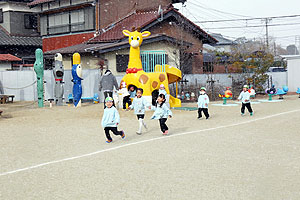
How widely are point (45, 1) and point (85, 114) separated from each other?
55.8 feet

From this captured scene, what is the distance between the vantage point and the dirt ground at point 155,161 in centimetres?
545

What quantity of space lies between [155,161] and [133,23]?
67.8ft

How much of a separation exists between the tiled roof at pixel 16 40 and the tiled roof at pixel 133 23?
8.78m

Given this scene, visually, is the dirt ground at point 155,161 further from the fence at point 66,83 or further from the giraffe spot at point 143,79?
the fence at point 66,83

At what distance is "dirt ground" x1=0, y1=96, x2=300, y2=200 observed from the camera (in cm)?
545

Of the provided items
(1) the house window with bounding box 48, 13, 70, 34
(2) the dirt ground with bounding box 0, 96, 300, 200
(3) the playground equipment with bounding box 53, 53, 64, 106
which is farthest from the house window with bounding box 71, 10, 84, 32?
(2) the dirt ground with bounding box 0, 96, 300, 200

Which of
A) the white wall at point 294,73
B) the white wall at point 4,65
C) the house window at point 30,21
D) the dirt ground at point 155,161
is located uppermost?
the house window at point 30,21

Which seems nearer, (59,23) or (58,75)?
(58,75)

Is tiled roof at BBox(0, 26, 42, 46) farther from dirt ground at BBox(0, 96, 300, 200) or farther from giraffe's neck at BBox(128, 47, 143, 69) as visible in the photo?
dirt ground at BBox(0, 96, 300, 200)

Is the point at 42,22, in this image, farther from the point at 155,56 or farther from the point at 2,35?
the point at 155,56

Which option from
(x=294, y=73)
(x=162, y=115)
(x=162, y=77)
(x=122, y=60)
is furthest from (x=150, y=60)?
(x=162, y=115)

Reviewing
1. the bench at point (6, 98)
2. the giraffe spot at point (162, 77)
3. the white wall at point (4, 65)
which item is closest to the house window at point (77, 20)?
the white wall at point (4, 65)

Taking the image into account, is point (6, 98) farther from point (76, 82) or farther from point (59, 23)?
point (59, 23)

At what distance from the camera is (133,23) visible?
88.3 feet
